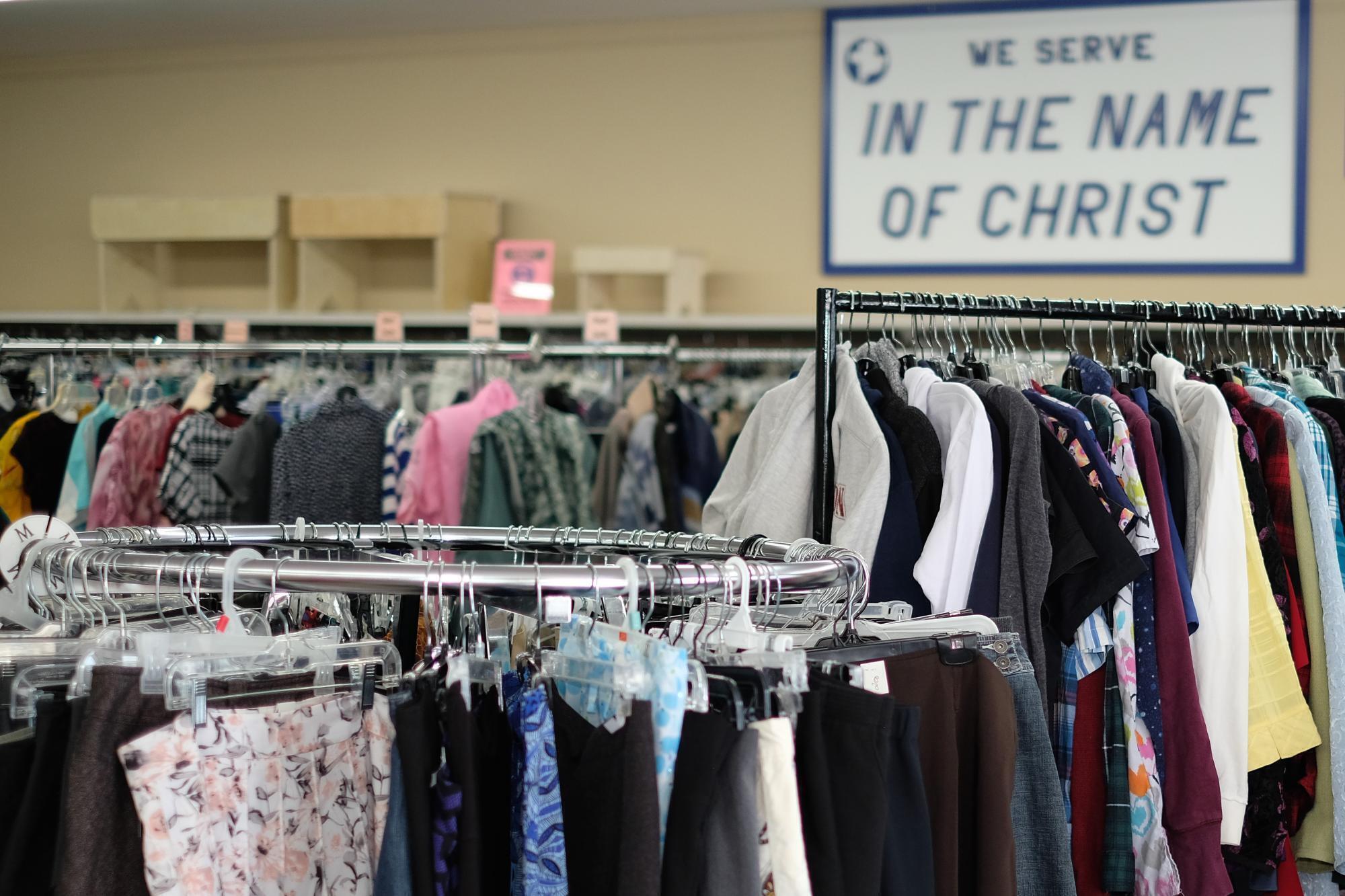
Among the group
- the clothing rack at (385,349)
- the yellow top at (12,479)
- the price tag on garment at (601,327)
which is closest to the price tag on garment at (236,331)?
the clothing rack at (385,349)

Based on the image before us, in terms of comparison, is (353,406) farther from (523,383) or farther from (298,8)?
(298,8)

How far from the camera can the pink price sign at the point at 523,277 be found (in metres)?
4.34

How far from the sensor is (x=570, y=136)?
4844 millimetres

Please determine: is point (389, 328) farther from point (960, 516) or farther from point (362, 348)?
point (960, 516)

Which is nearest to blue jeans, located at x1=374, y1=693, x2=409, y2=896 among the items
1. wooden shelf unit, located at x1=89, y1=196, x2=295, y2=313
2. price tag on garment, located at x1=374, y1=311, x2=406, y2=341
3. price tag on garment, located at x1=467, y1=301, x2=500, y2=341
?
price tag on garment, located at x1=467, y1=301, x2=500, y2=341

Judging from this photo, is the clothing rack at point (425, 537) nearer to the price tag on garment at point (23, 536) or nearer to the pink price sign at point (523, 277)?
the price tag on garment at point (23, 536)

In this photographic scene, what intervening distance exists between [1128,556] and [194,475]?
262 centimetres

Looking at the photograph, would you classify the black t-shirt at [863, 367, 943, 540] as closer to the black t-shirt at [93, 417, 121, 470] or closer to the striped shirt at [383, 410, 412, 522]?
the striped shirt at [383, 410, 412, 522]

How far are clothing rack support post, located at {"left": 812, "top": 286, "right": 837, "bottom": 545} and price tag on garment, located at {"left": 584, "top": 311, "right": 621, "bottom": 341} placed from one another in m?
1.83

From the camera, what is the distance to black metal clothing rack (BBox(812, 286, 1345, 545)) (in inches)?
77.1

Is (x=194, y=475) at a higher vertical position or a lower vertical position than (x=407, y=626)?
higher

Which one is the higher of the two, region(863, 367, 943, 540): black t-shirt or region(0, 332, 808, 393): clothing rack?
region(0, 332, 808, 393): clothing rack

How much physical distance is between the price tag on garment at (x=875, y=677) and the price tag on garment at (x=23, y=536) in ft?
3.16

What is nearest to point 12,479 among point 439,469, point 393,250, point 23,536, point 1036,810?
point 439,469
